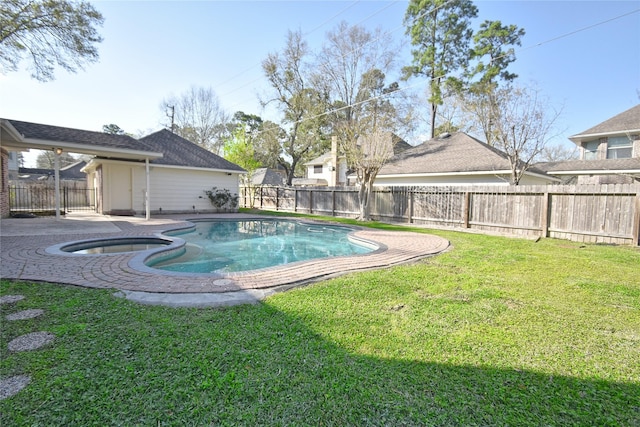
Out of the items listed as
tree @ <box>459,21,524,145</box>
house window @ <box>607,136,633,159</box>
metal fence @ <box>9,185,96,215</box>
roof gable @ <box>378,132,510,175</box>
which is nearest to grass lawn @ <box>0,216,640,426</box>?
roof gable @ <box>378,132,510,175</box>

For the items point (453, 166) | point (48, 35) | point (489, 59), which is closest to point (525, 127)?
point (453, 166)

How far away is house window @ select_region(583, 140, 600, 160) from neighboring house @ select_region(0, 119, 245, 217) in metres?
23.0

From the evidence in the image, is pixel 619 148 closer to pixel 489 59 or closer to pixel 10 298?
pixel 489 59

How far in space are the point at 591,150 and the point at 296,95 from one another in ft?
71.5

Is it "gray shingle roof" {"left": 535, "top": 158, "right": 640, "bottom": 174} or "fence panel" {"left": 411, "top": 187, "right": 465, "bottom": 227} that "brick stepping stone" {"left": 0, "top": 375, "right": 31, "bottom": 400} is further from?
"gray shingle roof" {"left": 535, "top": 158, "right": 640, "bottom": 174}

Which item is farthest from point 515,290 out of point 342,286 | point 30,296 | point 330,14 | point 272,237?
point 330,14

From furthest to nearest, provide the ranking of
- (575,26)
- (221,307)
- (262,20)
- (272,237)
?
(262,20)
(272,237)
(575,26)
(221,307)

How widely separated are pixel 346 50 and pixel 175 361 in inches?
1008

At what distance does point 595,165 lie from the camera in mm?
18891

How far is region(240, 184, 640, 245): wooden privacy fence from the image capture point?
27.0ft

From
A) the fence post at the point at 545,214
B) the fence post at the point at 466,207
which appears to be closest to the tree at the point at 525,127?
the fence post at the point at 466,207

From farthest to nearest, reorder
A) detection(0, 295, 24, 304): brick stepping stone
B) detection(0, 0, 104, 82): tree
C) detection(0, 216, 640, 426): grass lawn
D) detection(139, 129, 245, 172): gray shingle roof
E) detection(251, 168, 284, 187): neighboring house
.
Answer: detection(251, 168, 284, 187): neighboring house → detection(139, 129, 245, 172): gray shingle roof → detection(0, 0, 104, 82): tree → detection(0, 295, 24, 304): brick stepping stone → detection(0, 216, 640, 426): grass lawn

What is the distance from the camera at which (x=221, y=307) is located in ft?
11.7

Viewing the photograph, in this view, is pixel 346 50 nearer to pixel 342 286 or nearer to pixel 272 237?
pixel 272 237
